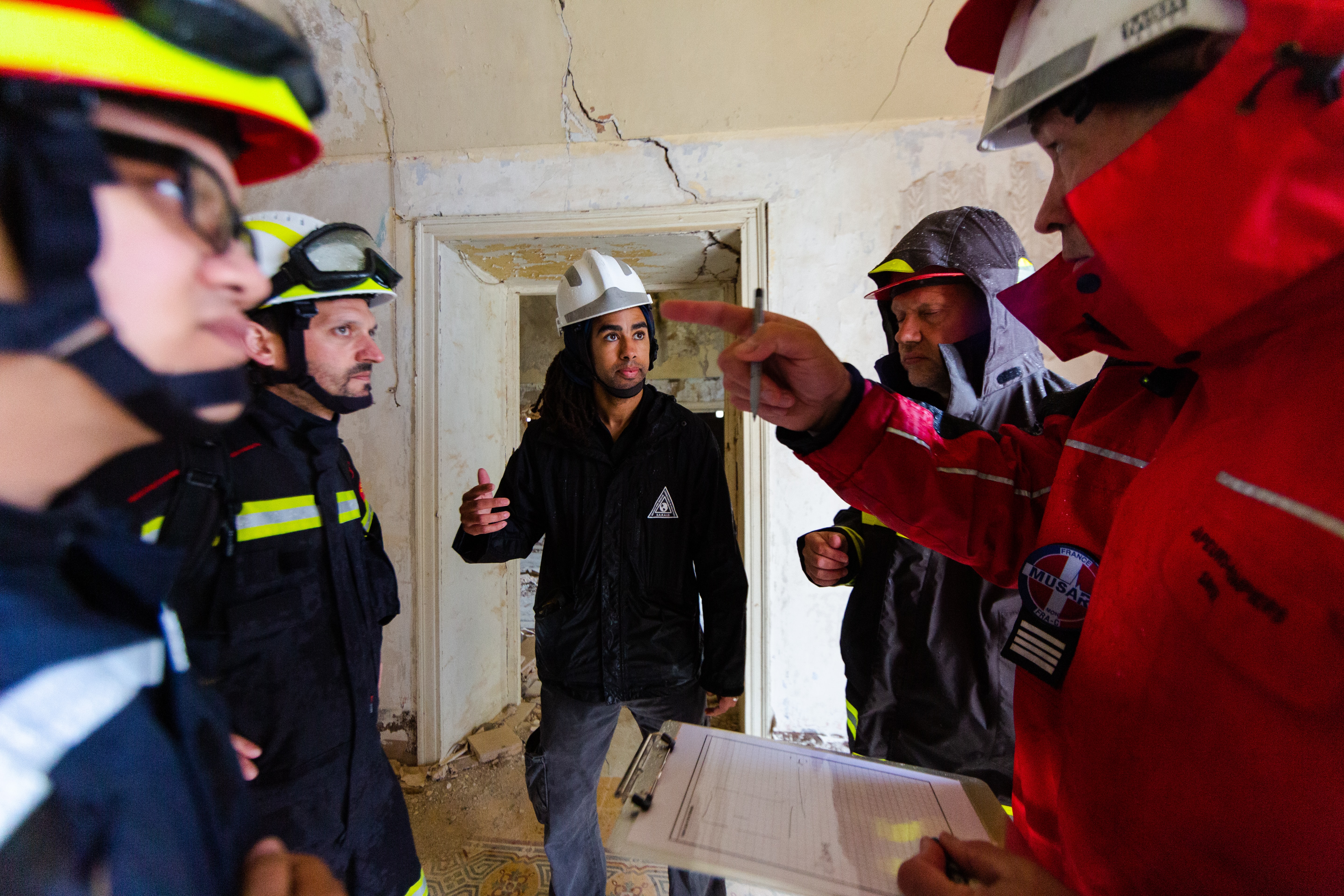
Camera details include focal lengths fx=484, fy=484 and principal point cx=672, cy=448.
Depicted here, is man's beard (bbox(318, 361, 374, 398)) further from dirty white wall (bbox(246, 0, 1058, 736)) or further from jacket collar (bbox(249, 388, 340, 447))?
dirty white wall (bbox(246, 0, 1058, 736))

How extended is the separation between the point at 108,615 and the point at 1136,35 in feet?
3.55

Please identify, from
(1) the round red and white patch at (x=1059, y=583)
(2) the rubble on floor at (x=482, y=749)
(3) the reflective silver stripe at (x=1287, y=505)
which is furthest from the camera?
(2) the rubble on floor at (x=482, y=749)

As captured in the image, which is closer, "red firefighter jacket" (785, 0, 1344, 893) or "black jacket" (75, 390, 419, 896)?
"red firefighter jacket" (785, 0, 1344, 893)

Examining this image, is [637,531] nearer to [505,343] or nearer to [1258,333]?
[1258,333]

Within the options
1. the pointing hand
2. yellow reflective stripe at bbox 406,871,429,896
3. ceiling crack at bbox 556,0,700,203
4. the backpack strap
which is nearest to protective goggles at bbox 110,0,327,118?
the backpack strap

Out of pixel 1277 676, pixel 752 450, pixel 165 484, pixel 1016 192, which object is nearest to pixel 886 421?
pixel 1277 676

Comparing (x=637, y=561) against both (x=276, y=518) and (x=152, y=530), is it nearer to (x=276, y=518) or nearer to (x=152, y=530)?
(x=276, y=518)

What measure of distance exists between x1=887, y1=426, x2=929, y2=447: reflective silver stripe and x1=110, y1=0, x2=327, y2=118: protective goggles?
0.94 metres

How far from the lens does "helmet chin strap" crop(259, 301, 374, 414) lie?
4.09 ft

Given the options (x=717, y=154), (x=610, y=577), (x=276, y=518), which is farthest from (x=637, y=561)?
(x=717, y=154)

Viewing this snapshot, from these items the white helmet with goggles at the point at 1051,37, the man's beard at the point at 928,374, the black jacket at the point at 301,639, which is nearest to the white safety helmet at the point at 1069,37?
the white helmet with goggles at the point at 1051,37

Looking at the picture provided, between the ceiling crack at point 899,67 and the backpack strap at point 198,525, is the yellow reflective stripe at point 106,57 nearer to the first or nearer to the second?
the backpack strap at point 198,525

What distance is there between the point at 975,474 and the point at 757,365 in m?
0.50

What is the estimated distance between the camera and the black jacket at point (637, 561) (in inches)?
64.9
